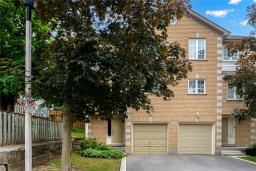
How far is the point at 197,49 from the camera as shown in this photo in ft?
104

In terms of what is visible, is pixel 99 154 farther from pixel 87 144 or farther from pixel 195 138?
pixel 195 138

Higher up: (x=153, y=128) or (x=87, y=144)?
(x=153, y=128)

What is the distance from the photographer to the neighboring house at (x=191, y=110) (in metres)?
31.5

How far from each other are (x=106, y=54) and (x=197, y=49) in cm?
2098

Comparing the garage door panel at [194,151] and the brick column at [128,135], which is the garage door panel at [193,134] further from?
the brick column at [128,135]

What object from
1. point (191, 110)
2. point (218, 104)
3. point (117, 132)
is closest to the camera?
point (218, 104)

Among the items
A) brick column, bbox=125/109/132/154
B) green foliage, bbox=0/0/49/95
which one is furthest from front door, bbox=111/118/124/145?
green foliage, bbox=0/0/49/95

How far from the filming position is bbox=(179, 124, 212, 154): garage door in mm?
31734

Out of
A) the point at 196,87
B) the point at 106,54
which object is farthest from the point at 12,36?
the point at 196,87

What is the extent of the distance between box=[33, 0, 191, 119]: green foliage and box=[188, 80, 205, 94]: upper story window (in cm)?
1895

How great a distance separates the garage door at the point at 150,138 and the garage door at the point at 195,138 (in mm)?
1314

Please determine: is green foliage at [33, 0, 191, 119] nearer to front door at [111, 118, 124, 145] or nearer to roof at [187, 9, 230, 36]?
roof at [187, 9, 230, 36]

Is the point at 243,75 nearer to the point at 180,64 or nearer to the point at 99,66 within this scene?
the point at 180,64

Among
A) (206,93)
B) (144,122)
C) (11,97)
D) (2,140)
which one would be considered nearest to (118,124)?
(144,122)
